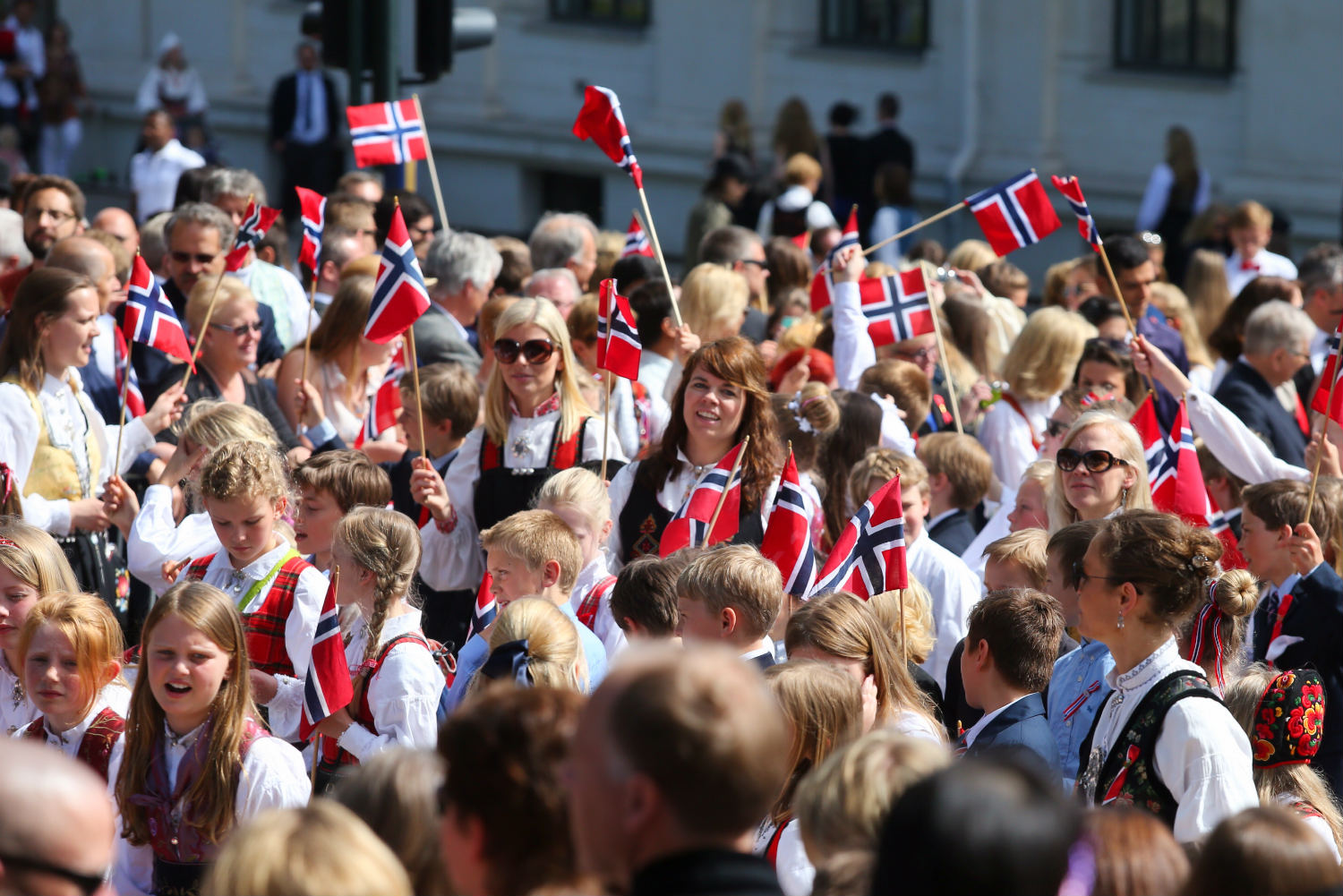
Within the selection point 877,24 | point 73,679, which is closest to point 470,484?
point 73,679

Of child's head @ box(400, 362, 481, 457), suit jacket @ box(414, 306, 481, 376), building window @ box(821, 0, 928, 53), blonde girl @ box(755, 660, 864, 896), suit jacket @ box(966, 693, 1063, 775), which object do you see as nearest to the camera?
blonde girl @ box(755, 660, 864, 896)

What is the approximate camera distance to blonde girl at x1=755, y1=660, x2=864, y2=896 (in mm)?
3949

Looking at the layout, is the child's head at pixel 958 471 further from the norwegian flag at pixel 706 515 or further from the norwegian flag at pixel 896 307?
the norwegian flag at pixel 896 307

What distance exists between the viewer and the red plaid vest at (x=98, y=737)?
4.35m

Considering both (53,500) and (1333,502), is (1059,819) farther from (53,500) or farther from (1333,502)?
(53,500)

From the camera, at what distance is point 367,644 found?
4.79 meters

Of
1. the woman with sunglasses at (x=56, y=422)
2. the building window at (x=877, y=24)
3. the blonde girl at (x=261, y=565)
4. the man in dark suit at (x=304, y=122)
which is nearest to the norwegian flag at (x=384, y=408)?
the woman with sunglasses at (x=56, y=422)

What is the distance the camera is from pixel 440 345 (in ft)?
25.8

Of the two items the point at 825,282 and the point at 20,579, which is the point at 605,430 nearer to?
the point at 20,579

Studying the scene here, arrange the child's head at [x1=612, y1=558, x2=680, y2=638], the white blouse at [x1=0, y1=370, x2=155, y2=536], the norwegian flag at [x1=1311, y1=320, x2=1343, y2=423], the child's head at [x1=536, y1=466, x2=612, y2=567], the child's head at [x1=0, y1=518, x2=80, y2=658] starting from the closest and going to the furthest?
the child's head at [x1=612, y1=558, x2=680, y2=638]
the child's head at [x1=0, y1=518, x2=80, y2=658]
the child's head at [x1=536, y1=466, x2=612, y2=567]
the white blouse at [x1=0, y1=370, x2=155, y2=536]
the norwegian flag at [x1=1311, y1=320, x2=1343, y2=423]

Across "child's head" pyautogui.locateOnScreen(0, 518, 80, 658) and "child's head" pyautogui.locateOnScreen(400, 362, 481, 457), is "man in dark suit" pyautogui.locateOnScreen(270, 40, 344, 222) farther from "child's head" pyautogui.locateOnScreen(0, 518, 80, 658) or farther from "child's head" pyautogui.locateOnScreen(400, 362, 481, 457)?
"child's head" pyautogui.locateOnScreen(0, 518, 80, 658)

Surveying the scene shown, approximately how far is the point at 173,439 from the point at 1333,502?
444 cm

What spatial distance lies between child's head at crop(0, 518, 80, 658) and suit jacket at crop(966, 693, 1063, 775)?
2628mm

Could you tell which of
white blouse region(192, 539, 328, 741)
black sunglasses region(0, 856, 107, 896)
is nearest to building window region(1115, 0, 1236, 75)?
white blouse region(192, 539, 328, 741)
